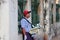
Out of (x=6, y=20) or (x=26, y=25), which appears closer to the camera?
(x=6, y=20)

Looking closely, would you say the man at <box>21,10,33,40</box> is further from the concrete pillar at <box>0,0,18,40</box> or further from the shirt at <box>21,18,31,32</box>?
the concrete pillar at <box>0,0,18,40</box>

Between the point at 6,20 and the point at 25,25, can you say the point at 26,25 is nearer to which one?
the point at 25,25

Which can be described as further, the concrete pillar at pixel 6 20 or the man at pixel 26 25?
the man at pixel 26 25

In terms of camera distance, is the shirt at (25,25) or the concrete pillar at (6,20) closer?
the concrete pillar at (6,20)

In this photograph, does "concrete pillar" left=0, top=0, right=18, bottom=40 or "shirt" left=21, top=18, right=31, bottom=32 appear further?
"shirt" left=21, top=18, right=31, bottom=32

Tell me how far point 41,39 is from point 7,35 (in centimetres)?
174

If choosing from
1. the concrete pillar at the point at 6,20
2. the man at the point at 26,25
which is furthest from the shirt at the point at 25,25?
the concrete pillar at the point at 6,20

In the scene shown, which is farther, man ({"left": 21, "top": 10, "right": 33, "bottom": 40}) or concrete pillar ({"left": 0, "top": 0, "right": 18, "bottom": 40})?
man ({"left": 21, "top": 10, "right": 33, "bottom": 40})

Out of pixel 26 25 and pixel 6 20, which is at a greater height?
pixel 6 20

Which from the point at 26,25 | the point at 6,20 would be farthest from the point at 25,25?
the point at 6,20

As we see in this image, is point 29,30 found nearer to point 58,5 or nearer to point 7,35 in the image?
point 7,35

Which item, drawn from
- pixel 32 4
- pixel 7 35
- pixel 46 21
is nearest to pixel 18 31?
pixel 7 35

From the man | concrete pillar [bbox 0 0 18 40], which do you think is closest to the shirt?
the man

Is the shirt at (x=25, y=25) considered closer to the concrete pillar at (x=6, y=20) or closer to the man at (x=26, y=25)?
the man at (x=26, y=25)
